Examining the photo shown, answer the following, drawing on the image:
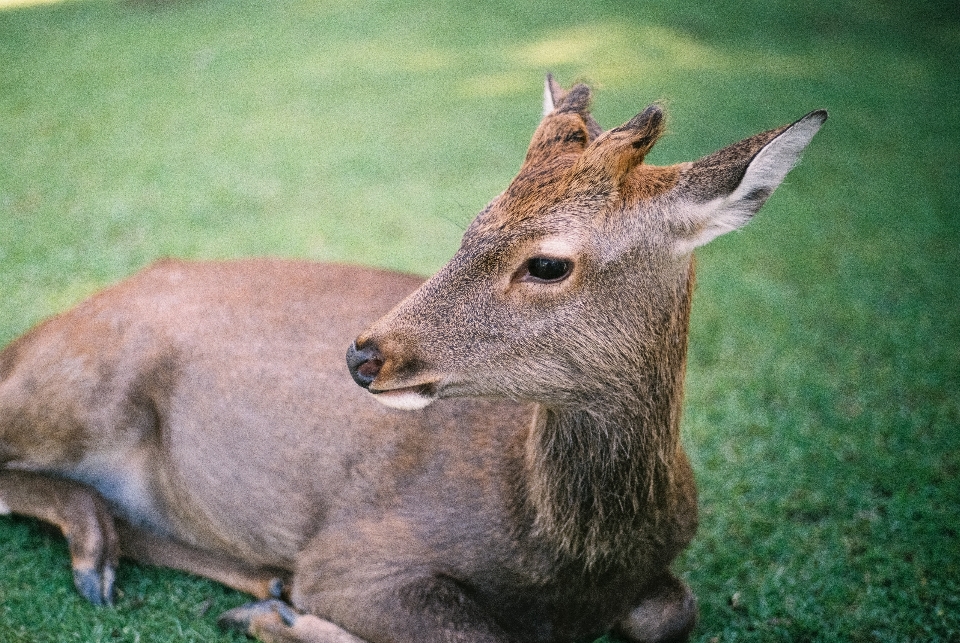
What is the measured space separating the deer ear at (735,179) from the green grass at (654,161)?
68cm

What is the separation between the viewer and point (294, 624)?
2.96 m

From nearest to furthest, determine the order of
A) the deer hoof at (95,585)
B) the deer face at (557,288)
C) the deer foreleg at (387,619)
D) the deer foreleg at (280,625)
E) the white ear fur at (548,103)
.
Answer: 1. the deer face at (557,288)
2. the deer foreleg at (387,619)
3. the deer foreleg at (280,625)
4. the white ear fur at (548,103)
5. the deer hoof at (95,585)

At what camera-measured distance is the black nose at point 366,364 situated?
7.82ft

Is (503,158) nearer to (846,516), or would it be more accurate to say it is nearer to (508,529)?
(846,516)

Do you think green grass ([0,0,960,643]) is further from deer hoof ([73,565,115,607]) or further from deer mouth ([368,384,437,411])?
deer mouth ([368,384,437,411])

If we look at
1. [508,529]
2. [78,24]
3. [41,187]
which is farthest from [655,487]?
[78,24]

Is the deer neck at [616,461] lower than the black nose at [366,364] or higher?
lower

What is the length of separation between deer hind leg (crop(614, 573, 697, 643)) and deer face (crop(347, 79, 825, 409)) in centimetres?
103

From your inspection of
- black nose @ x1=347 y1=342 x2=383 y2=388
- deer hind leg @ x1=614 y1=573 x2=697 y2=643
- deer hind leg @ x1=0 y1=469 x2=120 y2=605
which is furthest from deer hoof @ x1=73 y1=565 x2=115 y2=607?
deer hind leg @ x1=614 y1=573 x2=697 y2=643

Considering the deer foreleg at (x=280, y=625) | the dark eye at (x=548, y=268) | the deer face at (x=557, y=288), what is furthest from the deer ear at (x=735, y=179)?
the deer foreleg at (x=280, y=625)

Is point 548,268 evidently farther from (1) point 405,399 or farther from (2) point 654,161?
(2) point 654,161

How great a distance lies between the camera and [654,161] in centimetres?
683

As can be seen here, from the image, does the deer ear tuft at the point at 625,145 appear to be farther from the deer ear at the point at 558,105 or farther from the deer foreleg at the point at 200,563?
the deer foreleg at the point at 200,563

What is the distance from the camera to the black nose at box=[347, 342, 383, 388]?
238 centimetres
